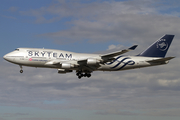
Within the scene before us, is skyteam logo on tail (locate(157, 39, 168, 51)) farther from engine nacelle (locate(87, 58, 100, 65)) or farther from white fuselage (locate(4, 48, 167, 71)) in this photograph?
engine nacelle (locate(87, 58, 100, 65))

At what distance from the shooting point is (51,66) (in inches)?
1844

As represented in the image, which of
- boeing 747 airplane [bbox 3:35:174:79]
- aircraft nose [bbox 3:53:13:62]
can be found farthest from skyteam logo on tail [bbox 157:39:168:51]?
aircraft nose [bbox 3:53:13:62]

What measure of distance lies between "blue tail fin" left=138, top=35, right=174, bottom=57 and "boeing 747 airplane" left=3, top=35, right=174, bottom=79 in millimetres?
1180

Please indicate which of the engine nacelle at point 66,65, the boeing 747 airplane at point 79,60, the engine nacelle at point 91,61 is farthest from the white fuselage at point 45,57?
the engine nacelle at point 91,61

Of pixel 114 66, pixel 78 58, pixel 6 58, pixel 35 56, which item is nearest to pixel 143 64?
pixel 114 66

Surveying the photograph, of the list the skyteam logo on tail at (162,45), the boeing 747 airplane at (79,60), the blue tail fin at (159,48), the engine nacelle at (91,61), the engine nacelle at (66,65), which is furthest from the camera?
the skyteam logo on tail at (162,45)

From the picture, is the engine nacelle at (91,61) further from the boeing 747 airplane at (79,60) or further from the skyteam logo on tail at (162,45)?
the skyteam logo on tail at (162,45)

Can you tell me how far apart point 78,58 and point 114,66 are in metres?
7.43

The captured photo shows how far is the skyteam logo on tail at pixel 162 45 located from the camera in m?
54.2

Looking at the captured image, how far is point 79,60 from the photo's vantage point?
46.8 m

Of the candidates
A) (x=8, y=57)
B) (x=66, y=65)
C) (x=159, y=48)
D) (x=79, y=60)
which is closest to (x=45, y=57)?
(x=66, y=65)

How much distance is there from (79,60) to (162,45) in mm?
18953

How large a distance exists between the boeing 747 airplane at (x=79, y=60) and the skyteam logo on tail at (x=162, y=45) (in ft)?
11.0

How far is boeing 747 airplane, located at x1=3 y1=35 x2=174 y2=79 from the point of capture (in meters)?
46.6
